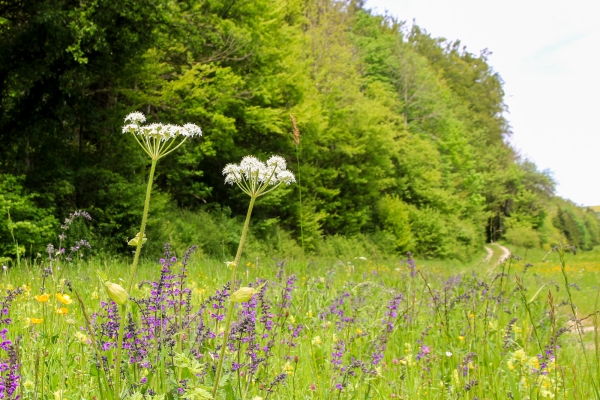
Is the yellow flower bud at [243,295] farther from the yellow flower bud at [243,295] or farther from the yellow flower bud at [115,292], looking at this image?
the yellow flower bud at [115,292]

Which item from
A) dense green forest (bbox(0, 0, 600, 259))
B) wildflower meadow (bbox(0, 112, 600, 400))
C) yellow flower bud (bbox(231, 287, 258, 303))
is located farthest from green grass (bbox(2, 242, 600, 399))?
dense green forest (bbox(0, 0, 600, 259))

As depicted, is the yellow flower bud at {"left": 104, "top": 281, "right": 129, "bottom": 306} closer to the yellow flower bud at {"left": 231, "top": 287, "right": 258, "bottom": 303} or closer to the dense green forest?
the yellow flower bud at {"left": 231, "top": 287, "right": 258, "bottom": 303}

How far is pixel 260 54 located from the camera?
1469 centimetres

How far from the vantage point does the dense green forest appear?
30.9 feet

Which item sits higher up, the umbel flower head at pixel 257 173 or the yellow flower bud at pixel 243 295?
the umbel flower head at pixel 257 173

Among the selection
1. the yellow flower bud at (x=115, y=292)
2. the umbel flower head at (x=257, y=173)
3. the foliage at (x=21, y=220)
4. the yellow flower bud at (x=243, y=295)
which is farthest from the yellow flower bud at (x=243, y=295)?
the foliage at (x=21, y=220)

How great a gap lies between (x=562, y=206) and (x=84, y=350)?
61.2 metres

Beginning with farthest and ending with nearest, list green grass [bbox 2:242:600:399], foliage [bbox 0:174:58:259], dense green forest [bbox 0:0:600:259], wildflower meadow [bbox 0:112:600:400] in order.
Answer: dense green forest [bbox 0:0:600:259] < foliage [bbox 0:174:58:259] < green grass [bbox 2:242:600:399] < wildflower meadow [bbox 0:112:600:400]

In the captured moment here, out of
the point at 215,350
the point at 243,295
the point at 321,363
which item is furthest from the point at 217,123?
the point at 243,295

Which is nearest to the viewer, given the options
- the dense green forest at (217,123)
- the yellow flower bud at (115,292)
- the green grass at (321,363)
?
the yellow flower bud at (115,292)

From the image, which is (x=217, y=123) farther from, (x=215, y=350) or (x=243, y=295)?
(x=243, y=295)

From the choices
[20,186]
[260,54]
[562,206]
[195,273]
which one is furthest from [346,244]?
[562,206]

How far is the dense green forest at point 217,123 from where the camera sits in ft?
30.9

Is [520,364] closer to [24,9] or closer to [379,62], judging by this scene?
[24,9]
